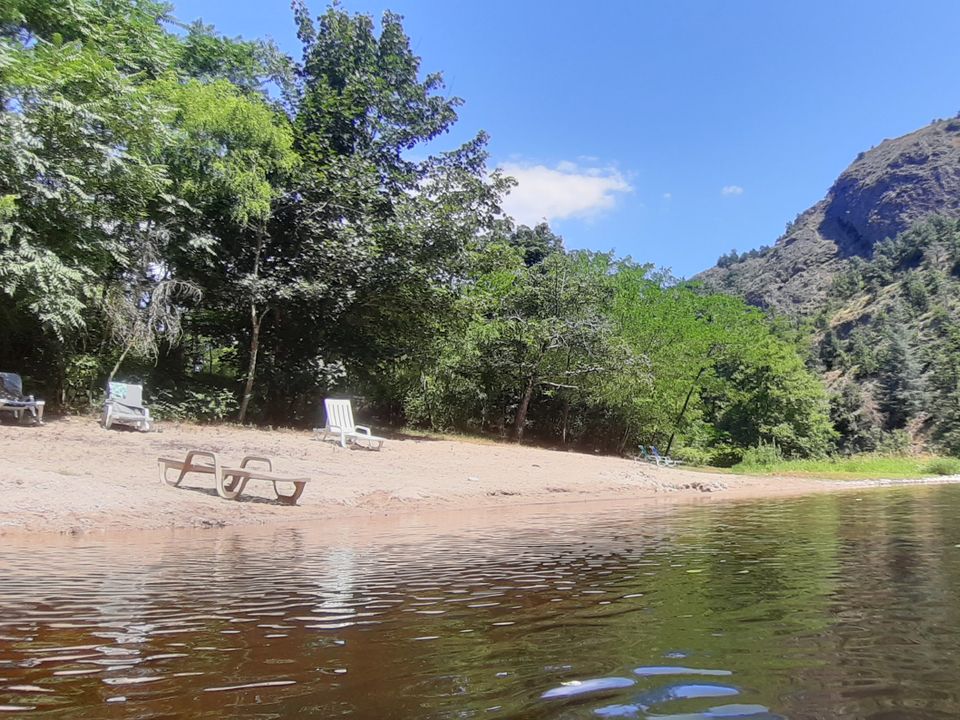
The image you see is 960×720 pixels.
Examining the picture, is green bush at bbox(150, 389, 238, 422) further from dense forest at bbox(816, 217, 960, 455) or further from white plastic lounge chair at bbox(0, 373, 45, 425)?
dense forest at bbox(816, 217, 960, 455)

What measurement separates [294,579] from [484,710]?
11.5ft

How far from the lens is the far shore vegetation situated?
16375mm

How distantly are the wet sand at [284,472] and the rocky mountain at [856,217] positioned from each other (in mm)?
110533

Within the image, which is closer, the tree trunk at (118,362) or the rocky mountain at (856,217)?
the tree trunk at (118,362)

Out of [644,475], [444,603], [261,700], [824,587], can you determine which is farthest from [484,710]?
[644,475]

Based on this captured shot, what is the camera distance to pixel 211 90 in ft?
65.0

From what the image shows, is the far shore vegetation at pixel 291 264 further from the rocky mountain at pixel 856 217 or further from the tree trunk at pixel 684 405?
the rocky mountain at pixel 856 217

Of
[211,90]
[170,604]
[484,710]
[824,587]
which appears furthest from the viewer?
[211,90]

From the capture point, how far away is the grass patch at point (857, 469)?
93.7ft

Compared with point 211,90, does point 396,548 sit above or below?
below

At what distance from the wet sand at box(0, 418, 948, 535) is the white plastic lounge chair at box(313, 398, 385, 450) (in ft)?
1.35

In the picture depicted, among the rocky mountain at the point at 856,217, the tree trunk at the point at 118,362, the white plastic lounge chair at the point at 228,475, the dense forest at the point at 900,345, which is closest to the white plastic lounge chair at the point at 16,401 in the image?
the tree trunk at the point at 118,362

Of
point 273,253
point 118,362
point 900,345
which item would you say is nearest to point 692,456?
point 273,253

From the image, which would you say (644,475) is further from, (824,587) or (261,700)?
(261,700)
